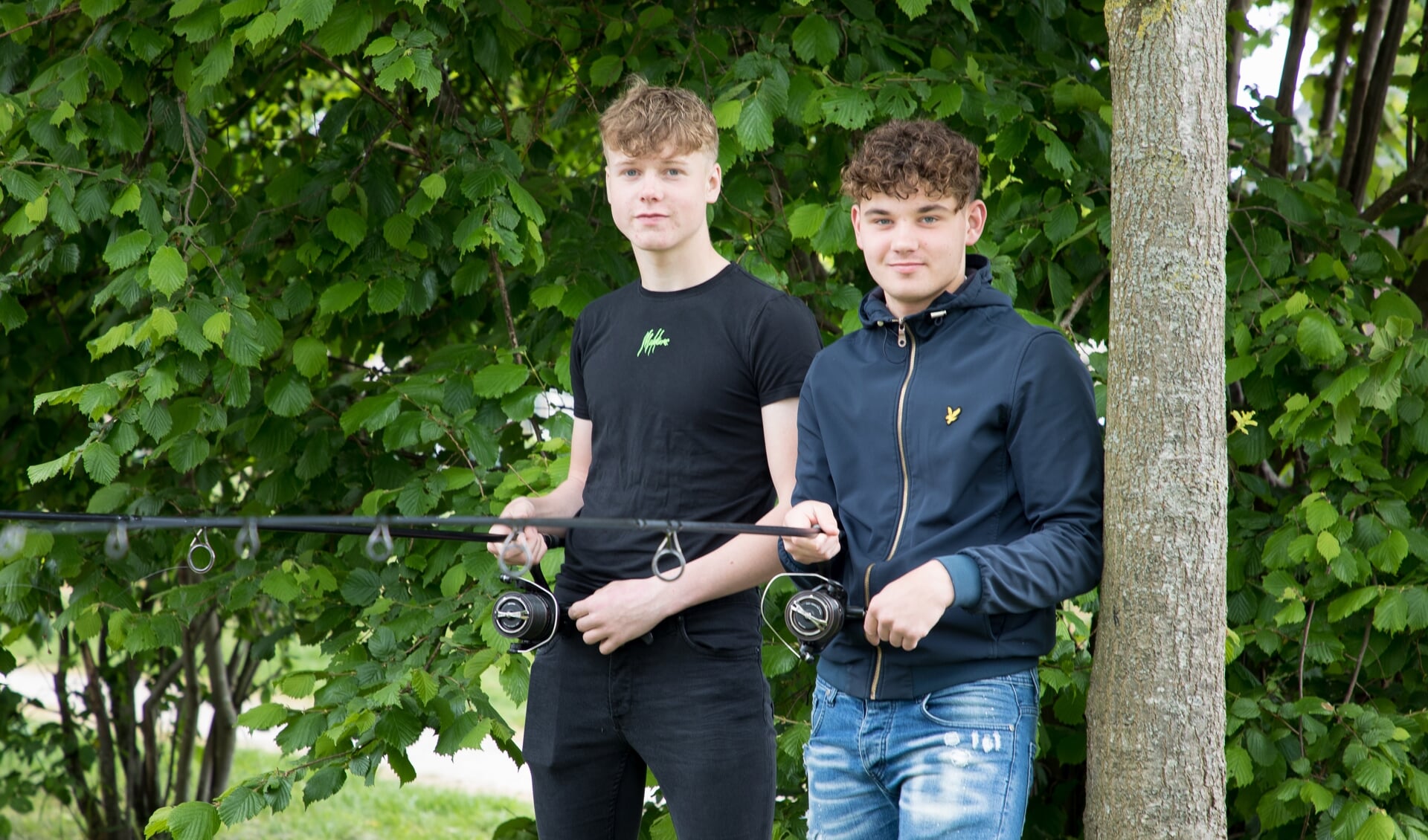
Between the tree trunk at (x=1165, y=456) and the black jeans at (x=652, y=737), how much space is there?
1.90ft

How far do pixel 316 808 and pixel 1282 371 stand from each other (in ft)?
21.7

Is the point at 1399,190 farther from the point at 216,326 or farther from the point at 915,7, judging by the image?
the point at 216,326

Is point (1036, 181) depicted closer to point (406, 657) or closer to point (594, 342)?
point (594, 342)

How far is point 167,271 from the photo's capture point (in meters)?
3.25

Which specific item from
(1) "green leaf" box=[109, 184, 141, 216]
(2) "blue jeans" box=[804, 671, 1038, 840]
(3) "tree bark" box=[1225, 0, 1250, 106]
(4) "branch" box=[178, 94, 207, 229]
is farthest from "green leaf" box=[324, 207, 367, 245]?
(3) "tree bark" box=[1225, 0, 1250, 106]

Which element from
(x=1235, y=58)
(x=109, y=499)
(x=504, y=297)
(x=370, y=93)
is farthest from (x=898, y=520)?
(x=1235, y=58)

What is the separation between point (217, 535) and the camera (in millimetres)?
4105

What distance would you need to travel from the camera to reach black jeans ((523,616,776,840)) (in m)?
2.24

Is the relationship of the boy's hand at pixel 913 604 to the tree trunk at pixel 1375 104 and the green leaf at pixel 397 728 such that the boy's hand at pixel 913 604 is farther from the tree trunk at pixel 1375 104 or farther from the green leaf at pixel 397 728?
the tree trunk at pixel 1375 104

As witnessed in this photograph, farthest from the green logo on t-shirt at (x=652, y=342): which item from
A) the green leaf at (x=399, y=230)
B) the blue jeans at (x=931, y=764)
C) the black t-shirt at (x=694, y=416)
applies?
the green leaf at (x=399, y=230)

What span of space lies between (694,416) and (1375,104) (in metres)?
3.66

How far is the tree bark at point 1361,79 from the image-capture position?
4.80m

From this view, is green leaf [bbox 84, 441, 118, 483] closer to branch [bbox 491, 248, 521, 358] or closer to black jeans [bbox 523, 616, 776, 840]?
branch [bbox 491, 248, 521, 358]

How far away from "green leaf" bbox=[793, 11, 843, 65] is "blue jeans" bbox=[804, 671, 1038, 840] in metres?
2.02
